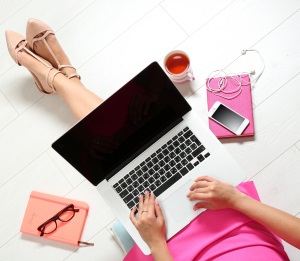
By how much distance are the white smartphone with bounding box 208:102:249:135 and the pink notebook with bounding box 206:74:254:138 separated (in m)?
0.01

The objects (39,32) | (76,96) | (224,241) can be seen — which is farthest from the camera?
(39,32)

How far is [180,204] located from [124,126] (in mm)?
277

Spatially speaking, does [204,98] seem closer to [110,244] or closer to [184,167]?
[184,167]

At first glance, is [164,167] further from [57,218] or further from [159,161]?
[57,218]

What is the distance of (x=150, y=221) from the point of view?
38.9 inches

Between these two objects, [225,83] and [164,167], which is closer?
[164,167]

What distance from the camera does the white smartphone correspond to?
4.17ft

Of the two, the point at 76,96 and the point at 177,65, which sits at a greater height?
the point at 76,96

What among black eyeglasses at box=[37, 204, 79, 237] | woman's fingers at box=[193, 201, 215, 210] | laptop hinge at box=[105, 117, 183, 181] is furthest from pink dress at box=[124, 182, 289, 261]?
black eyeglasses at box=[37, 204, 79, 237]

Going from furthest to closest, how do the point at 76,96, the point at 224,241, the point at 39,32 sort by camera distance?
the point at 39,32
the point at 76,96
the point at 224,241

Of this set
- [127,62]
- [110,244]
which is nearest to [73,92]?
[127,62]

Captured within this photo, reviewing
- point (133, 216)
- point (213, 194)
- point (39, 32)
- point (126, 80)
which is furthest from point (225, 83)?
point (39, 32)

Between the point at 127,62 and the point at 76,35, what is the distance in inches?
9.6

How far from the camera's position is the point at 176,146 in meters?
1.05
